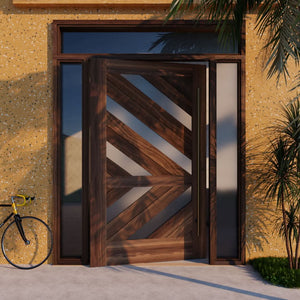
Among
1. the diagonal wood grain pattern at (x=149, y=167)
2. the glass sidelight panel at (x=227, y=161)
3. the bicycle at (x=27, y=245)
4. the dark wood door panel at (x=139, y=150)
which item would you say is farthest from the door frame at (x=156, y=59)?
the dark wood door panel at (x=139, y=150)

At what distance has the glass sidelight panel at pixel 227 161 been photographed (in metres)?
4.18

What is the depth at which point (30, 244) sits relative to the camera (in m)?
4.11

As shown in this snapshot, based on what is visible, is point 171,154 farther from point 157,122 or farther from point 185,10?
point 185,10

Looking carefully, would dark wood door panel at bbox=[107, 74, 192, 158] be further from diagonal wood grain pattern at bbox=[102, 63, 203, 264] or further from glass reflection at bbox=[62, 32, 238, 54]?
glass reflection at bbox=[62, 32, 238, 54]

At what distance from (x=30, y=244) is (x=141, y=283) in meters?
1.66

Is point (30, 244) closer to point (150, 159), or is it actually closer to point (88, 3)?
point (150, 159)

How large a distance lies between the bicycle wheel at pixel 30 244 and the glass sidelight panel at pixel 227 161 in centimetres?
233

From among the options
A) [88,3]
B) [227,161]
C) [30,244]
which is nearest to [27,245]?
[30,244]

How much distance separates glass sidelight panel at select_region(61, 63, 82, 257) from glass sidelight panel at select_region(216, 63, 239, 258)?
6.18ft

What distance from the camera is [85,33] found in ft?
14.0

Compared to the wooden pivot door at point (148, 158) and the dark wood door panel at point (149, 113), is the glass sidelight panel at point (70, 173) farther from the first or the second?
the dark wood door panel at point (149, 113)

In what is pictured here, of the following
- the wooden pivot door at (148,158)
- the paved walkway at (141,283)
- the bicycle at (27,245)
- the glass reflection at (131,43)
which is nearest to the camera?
the paved walkway at (141,283)

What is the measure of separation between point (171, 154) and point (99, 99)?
3.99 ft

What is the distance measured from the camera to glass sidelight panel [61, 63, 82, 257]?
4168 mm
